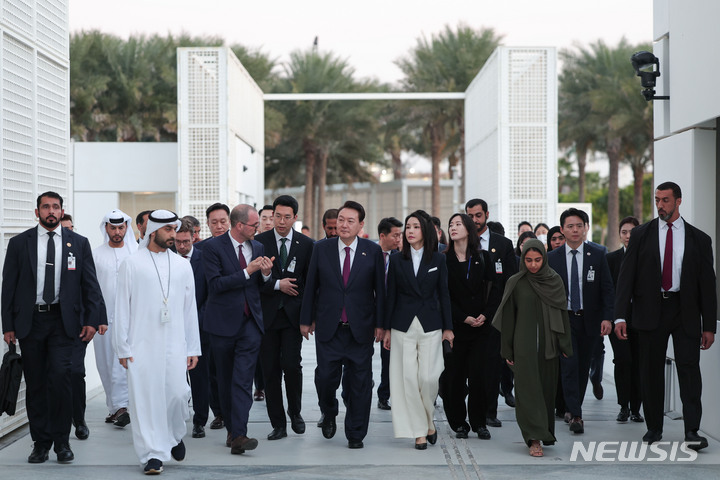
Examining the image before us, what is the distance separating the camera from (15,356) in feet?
22.9

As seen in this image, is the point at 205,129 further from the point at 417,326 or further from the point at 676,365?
the point at 676,365

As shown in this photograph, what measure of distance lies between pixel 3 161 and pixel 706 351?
6.20 metres

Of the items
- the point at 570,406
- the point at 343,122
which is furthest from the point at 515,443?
the point at 343,122

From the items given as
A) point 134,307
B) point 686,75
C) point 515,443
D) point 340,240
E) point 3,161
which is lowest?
point 515,443

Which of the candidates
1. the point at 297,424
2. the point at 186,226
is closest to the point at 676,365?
the point at 297,424

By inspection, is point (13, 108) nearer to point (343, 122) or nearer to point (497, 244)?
point (497, 244)

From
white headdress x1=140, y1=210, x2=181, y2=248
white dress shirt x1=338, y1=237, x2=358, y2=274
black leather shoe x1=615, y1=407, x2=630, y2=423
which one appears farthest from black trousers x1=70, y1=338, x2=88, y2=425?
black leather shoe x1=615, y1=407, x2=630, y2=423

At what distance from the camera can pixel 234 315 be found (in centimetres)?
725

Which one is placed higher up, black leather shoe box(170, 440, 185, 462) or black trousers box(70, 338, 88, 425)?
black trousers box(70, 338, 88, 425)

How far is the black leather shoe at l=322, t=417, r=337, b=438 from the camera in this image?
25.2 feet

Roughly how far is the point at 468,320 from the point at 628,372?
2.04 metres

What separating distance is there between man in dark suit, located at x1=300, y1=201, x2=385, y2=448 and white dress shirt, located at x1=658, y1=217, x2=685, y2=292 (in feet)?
7.33

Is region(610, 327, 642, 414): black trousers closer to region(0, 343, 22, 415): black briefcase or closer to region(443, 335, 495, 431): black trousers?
region(443, 335, 495, 431): black trousers

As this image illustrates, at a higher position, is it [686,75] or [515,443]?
[686,75]
